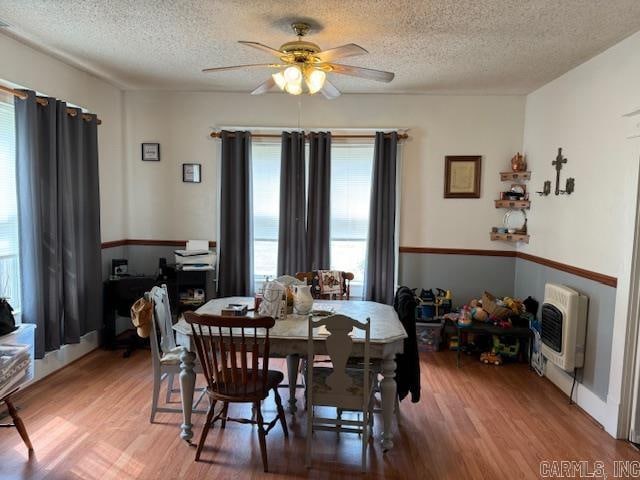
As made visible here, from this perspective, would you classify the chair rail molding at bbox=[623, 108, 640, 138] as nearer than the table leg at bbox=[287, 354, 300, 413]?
Yes

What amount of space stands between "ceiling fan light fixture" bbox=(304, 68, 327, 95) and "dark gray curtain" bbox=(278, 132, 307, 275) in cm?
164

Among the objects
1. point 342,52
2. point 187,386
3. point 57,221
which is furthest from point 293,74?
point 57,221

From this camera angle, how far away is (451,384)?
3.55m

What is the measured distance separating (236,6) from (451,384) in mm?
3237

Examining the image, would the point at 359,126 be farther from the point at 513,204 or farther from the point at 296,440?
the point at 296,440

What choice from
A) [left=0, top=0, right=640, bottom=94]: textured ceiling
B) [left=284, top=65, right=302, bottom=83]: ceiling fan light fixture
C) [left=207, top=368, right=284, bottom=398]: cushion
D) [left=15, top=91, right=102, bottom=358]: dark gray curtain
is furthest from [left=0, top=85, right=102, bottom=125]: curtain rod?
[left=207, top=368, right=284, bottom=398]: cushion

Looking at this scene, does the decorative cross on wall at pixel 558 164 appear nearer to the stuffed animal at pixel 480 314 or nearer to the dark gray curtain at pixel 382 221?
the stuffed animal at pixel 480 314

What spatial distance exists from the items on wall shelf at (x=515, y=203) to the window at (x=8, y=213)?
4356 millimetres

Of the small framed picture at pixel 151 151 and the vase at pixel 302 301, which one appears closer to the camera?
the vase at pixel 302 301

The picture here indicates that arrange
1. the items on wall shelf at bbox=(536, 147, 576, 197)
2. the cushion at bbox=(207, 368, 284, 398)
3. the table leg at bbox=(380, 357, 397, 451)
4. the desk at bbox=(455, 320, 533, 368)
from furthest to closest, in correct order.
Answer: the desk at bbox=(455, 320, 533, 368) < the items on wall shelf at bbox=(536, 147, 576, 197) < the table leg at bbox=(380, 357, 397, 451) < the cushion at bbox=(207, 368, 284, 398)

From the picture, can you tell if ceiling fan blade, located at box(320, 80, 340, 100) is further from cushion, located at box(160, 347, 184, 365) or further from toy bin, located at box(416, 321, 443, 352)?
toy bin, located at box(416, 321, 443, 352)

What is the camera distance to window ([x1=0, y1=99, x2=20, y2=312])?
3.13 meters

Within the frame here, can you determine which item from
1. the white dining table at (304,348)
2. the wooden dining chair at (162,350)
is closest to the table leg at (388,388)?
the white dining table at (304,348)

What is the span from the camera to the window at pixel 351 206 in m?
4.48
